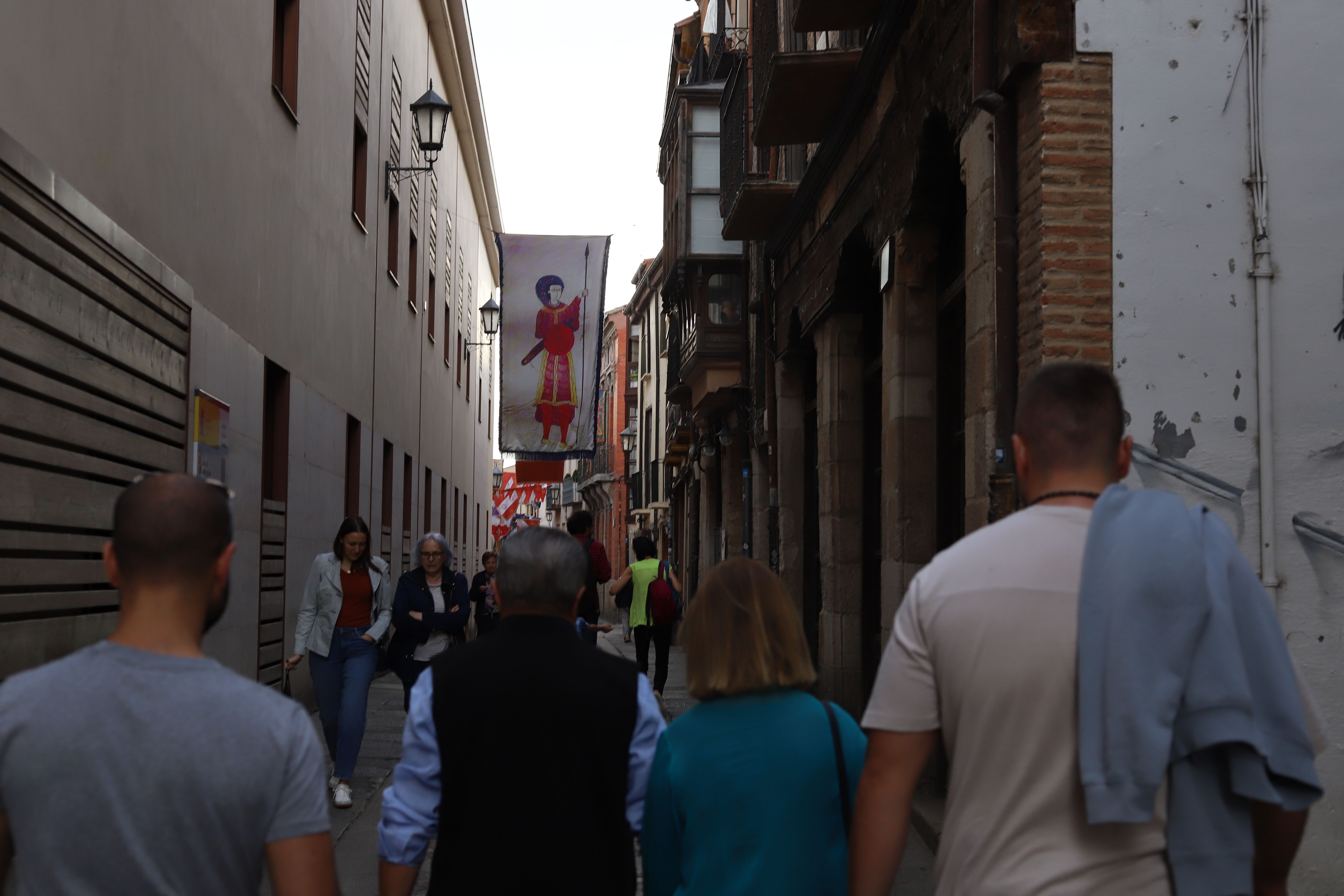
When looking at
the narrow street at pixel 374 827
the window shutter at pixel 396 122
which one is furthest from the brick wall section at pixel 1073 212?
the window shutter at pixel 396 122

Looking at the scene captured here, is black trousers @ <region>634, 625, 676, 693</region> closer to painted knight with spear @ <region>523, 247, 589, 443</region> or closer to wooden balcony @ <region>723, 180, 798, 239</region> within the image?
wooden balcony @ <region>723, 180, 798, 239</region>

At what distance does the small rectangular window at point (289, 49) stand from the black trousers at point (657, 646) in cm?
593

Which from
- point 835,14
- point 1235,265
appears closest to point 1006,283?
point 1235,265

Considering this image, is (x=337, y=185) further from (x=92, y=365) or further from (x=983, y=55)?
(x=983, y=55)

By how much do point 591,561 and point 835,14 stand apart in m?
4.59

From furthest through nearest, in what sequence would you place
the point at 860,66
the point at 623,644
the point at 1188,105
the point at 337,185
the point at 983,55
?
the point at 623,644, the point at 337,185, the point at 860,66, the point at 983,55, the point at 1188,105

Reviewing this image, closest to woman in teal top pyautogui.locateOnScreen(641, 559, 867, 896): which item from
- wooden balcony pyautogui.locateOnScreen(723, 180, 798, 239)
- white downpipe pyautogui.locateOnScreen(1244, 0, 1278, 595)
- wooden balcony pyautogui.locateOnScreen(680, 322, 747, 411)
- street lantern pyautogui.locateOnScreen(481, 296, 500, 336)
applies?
white downpipe pyautogui.locateOnScreen(1244, 0, 1278, 595)

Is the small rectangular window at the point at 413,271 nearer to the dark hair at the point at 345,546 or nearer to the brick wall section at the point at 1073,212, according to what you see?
the dark hair at the point at 345,546

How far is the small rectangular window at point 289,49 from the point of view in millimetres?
12133

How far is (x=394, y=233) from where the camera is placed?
19.5m

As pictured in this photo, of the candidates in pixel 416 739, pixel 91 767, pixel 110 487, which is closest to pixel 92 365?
pixel 110 487

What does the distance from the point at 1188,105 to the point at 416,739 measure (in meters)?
5.26

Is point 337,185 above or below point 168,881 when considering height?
above

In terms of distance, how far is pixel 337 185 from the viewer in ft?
47.4
